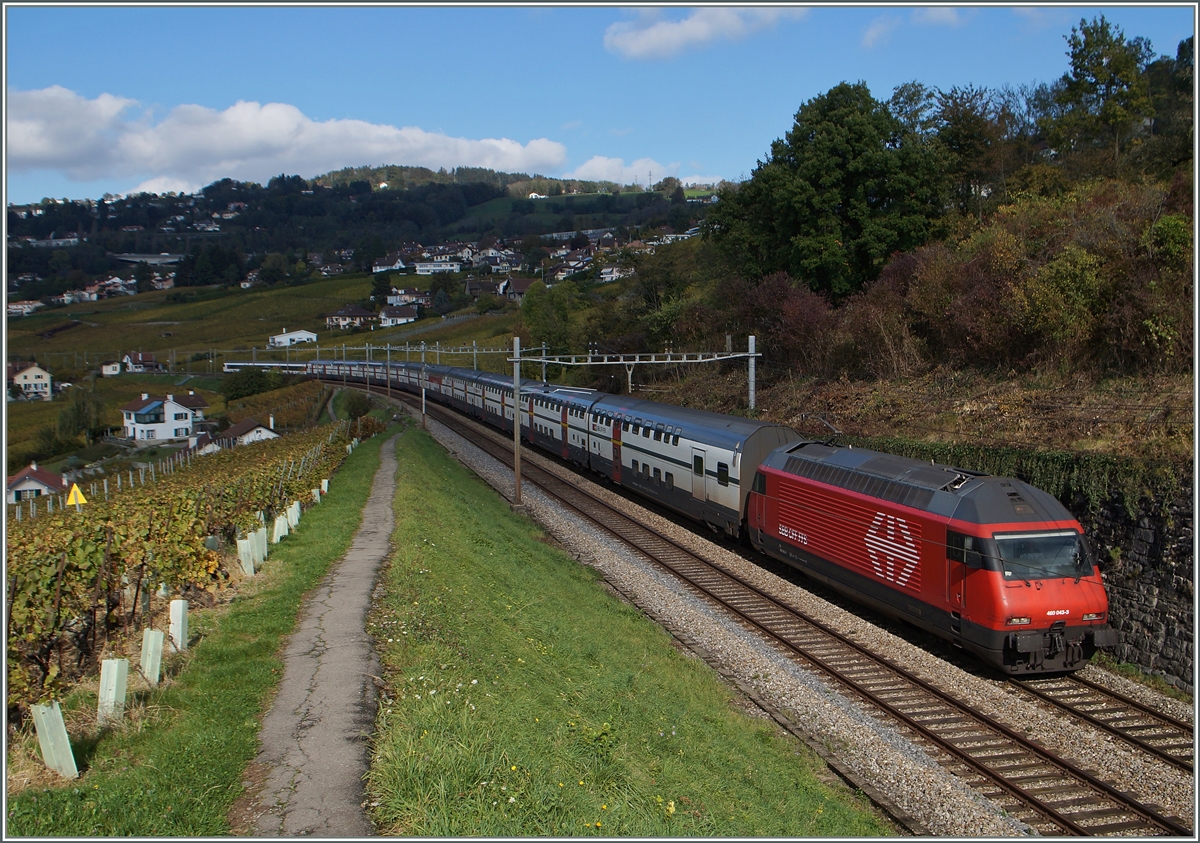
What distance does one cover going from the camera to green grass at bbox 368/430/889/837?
823 cm

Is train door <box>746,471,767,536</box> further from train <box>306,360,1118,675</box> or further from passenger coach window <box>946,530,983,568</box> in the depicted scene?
passenger coach window <box>946,530,983,568</box>

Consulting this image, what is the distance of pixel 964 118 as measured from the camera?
43062mm

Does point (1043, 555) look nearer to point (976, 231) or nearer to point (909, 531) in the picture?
point (909, 531)

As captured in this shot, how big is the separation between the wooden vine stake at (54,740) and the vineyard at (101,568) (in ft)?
5.29

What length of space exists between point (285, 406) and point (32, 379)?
2295 centimetres

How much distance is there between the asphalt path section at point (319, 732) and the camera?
759 centimetres

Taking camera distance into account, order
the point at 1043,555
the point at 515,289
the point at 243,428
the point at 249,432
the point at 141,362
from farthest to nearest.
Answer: the point at 515,289 → the point at 141,362 → the point at 243,428 → the point at 249,432 → the point at 1043,555

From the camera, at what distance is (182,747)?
868 centimetres

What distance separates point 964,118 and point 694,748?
1630 inches

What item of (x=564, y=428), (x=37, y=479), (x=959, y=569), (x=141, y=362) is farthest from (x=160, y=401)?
(x=959, y=569)

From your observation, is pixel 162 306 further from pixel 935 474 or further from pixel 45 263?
pixel 935 474

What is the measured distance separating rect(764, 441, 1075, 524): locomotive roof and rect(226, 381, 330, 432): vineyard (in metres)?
55.9

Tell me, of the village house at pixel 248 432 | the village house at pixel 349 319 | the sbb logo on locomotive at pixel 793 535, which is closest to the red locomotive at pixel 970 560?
the sbb logo on locomotive at pixel 793 535

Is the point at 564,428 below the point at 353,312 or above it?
below
